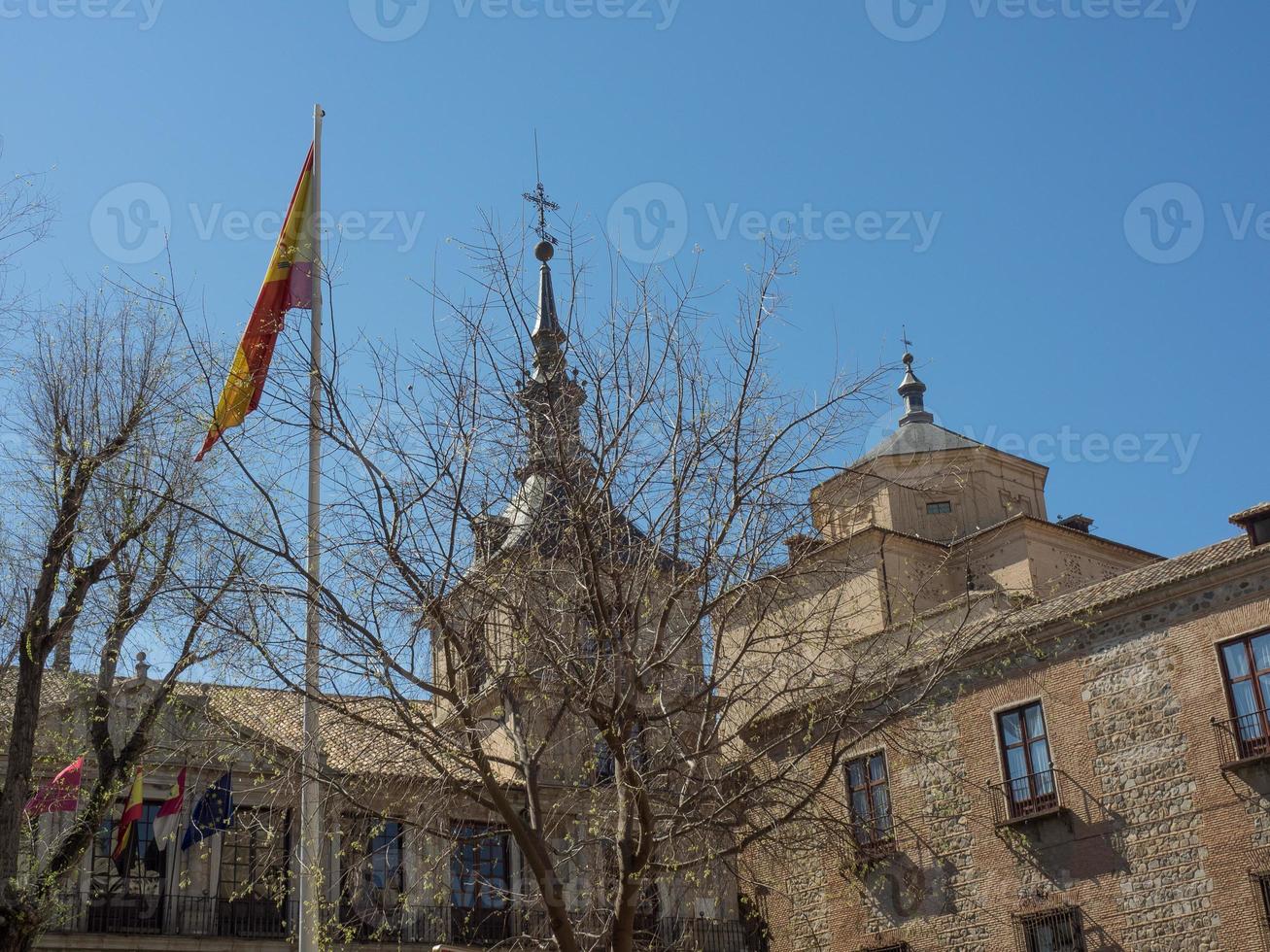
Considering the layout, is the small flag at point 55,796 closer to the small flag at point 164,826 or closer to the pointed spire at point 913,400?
the small flag at point 164,826

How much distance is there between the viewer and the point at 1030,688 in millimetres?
21797

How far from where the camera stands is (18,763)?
1483cm

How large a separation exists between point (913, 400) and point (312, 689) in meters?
31.3

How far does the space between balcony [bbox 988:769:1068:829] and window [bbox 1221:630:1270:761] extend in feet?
9.31

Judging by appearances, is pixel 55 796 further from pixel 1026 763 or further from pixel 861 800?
pixel 1026 763

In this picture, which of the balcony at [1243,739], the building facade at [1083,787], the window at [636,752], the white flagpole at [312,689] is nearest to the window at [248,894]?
the building facade at [1083,787]

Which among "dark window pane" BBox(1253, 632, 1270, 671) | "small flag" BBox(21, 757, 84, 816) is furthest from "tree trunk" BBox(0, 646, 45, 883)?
"dark window pane" BBox(1253, 632, 1270, 671)

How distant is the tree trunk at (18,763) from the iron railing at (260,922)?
23.9 ft

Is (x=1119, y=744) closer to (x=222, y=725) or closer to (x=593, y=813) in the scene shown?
(x=593, y=813)

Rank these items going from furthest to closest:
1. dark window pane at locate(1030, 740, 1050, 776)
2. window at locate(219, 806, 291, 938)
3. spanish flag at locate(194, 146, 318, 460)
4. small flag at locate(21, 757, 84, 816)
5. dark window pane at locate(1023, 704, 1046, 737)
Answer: window at locate(219, 806, 291, 938), dark window pane at locate(1023, 704, 1046, 737), dark window pane at locate(1030, 740, 1050, 776), small flag at locate(21, 757, 84, 816), spanish flag at locate(194, 146, 318, 460)

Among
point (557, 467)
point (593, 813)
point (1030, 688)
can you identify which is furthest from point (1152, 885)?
point (557, 467)

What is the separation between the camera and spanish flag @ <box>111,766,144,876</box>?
2256cm

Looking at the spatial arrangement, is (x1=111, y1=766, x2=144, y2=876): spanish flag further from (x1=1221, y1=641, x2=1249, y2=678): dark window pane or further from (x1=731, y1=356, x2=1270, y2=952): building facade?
(x1=1221, y1=641, x2=1249, y2=678): dark window pane

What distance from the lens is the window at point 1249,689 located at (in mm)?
18922
